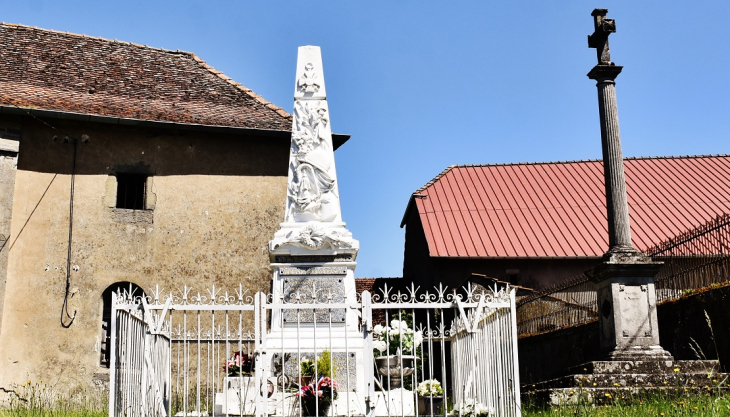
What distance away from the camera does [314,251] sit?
34.0 ft

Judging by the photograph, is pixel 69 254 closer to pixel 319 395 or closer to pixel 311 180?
pixel 311 180

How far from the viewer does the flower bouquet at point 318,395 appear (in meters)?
8.08

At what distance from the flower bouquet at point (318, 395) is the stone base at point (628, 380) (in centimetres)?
248

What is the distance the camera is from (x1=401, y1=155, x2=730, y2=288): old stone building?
65.4 ft

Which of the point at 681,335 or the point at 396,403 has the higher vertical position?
the point at 681,335

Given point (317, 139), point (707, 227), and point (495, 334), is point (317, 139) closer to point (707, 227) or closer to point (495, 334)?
point (495, 334)

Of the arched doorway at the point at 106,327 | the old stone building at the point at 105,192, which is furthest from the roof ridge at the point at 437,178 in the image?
the arched doorway at the point at 106,327

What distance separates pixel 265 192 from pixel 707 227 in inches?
366

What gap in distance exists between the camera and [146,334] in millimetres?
7938

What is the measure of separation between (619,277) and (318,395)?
15.0 ft

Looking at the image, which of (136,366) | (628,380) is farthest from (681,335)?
(136,366)

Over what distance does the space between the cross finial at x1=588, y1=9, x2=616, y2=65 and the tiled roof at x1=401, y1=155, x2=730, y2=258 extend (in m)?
8.85

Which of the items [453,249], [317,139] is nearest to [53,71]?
[317,139]

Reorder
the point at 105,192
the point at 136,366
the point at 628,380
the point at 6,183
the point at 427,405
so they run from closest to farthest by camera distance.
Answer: the point at 136,366
the point at 628,380
the point at 427,405
the point at 6,183
the point at 105,192
